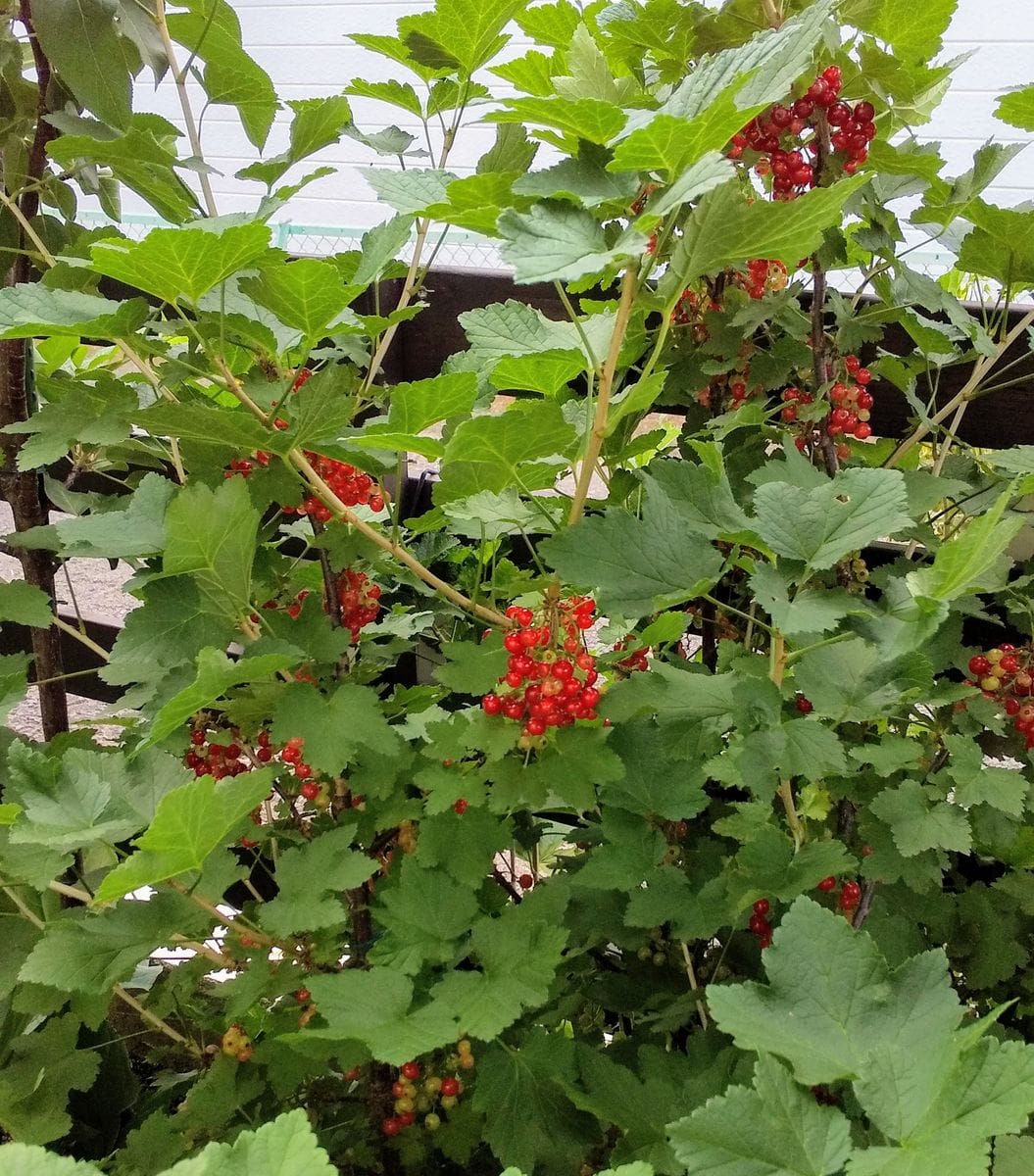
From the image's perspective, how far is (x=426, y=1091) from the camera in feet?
2.15

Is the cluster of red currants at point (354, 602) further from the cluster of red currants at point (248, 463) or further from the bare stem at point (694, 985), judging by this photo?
the bare stem at point (694, 985)

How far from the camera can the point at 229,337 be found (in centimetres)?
63

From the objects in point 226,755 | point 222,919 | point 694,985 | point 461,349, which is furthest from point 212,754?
point 461,349

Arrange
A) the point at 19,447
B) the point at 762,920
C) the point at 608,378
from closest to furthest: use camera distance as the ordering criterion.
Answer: the point at 608,378 → the point at 762,920 → the point at 19,447

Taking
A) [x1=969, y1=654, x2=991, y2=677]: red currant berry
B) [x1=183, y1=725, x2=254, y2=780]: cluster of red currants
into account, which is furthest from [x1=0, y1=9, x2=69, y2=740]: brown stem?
[x1=969, y1=654, x2=991, y2=677]: red currant berry

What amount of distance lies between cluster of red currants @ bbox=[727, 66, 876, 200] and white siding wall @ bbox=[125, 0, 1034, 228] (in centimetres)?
119

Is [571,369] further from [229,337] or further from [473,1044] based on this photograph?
[473,1044]

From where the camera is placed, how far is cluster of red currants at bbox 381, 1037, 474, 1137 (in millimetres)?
644

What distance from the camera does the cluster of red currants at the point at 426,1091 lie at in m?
0.64

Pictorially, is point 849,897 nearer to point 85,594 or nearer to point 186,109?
point 186,109

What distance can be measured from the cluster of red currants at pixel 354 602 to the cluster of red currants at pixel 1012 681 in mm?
419

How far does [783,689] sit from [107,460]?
671 mm

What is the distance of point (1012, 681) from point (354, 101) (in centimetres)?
221

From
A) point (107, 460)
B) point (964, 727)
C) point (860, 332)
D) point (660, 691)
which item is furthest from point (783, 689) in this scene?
point (107, 460)
